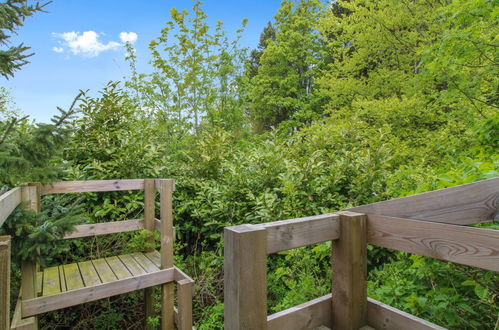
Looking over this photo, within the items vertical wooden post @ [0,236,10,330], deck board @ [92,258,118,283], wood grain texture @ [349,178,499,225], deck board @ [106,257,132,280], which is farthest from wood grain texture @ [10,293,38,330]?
wood grain texture @ [349,178,499,225]

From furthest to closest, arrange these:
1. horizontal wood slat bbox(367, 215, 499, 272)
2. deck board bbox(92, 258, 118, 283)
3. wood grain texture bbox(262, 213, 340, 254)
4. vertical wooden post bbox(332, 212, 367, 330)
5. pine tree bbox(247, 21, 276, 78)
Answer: pine tree bbox(247, 21, 276, 78) < deck board bbox(92, 258, 118, 283) < vertical wooden post bbox(332, 212, 367, 330) < wood grain texture bbox(262, 213, 340, 254) < horizontal wood slat bbox(367, 215, 499, 272)

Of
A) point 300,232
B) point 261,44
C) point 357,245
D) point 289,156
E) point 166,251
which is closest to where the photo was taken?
point 300,232

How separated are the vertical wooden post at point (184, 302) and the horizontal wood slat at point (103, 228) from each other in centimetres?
88

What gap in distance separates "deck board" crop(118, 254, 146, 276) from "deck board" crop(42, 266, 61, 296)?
0.59 meters

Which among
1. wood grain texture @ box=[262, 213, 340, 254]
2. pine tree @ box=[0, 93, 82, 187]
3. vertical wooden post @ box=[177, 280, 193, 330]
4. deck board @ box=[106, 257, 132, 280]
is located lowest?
vertical wooden post @ box=[177, 280, 193, 330]

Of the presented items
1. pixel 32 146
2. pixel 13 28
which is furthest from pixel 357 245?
pixel 13 28

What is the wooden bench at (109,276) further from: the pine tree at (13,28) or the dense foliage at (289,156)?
the pine tree at (13,28)

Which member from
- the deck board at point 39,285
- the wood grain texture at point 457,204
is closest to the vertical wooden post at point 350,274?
the wood grain texture at point 457,204

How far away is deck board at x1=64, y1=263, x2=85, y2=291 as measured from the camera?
2534 mm

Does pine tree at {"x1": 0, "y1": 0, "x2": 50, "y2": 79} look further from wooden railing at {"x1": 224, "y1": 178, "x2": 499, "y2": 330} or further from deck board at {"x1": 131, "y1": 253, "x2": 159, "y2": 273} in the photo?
wooden railing at {"x1": 224, "y1": 178, "x2": 499, "y2": 330}

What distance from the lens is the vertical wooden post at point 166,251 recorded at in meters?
2.85

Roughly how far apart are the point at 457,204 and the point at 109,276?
2.79 metres

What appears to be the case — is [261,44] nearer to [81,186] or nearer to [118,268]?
[81,186]

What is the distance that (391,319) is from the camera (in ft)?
3.90
